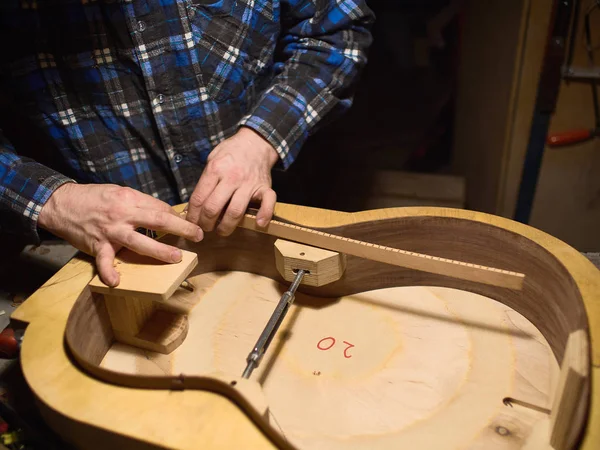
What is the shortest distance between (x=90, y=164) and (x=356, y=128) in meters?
2.20

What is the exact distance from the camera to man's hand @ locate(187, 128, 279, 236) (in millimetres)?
923

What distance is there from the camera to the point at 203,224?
933mm

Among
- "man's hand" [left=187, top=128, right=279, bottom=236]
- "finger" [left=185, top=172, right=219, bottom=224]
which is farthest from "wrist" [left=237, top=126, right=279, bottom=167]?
"finger" [left=185, top=172, right=219, bottom=224]

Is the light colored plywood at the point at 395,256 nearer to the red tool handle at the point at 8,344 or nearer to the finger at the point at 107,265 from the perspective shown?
the finger at the point at 107,265

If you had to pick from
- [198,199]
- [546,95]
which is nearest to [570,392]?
[198,199]

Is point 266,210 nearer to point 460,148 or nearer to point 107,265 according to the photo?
point 107,265

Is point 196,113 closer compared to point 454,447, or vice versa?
point 454,447

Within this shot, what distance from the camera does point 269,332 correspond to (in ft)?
2.44

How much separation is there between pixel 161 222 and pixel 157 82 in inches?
14.3

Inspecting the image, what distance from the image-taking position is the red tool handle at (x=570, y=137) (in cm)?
159

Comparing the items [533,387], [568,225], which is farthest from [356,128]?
[533,387]

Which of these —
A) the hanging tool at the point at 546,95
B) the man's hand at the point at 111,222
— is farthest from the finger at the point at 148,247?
the hanging tool at the point at 546,95

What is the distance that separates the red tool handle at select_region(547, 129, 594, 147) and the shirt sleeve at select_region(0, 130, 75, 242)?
1.41 metres

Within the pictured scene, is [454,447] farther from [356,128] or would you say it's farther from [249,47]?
[356,128]
